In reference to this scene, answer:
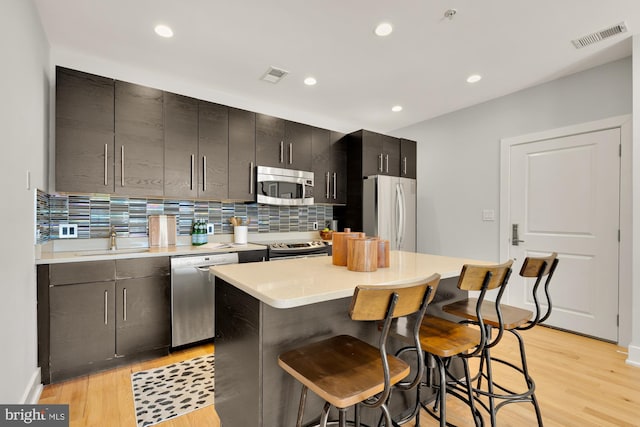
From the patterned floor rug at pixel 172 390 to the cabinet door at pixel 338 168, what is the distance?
250 centimetres

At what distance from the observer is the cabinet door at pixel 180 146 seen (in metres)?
2.85

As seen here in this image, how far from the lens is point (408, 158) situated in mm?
4512

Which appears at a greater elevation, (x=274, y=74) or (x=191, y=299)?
(x=274, y=74)

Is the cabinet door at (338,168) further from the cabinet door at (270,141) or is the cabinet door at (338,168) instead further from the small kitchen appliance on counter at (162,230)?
the small kitchen appliance on counter at (162,230)

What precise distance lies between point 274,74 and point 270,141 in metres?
0.73

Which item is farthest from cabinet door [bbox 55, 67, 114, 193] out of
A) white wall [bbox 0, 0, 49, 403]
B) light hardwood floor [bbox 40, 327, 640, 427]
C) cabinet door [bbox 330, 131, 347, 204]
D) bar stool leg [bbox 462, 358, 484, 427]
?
bar stool leg [bbox 462, 358, 484, 427]

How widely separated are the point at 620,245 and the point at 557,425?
2028 mm

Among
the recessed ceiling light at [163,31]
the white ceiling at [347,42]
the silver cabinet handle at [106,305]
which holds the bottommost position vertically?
the silver cabinet handle at [106,305]

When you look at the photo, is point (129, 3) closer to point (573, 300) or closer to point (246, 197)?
point (246, 197)

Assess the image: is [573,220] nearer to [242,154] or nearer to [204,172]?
[242,154]

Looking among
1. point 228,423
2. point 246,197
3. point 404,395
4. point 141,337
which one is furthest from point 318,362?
point 246,197

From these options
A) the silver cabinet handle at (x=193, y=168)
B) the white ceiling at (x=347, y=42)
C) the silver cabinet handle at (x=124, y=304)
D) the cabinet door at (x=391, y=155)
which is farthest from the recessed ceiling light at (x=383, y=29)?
the silver cabinet handle at (x=124, y=304)

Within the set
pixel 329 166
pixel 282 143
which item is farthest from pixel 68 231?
pixel 329 166

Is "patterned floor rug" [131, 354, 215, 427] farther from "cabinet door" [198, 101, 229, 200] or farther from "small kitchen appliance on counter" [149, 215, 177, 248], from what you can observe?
"cabinet door" [198, 101, 229, 200]
